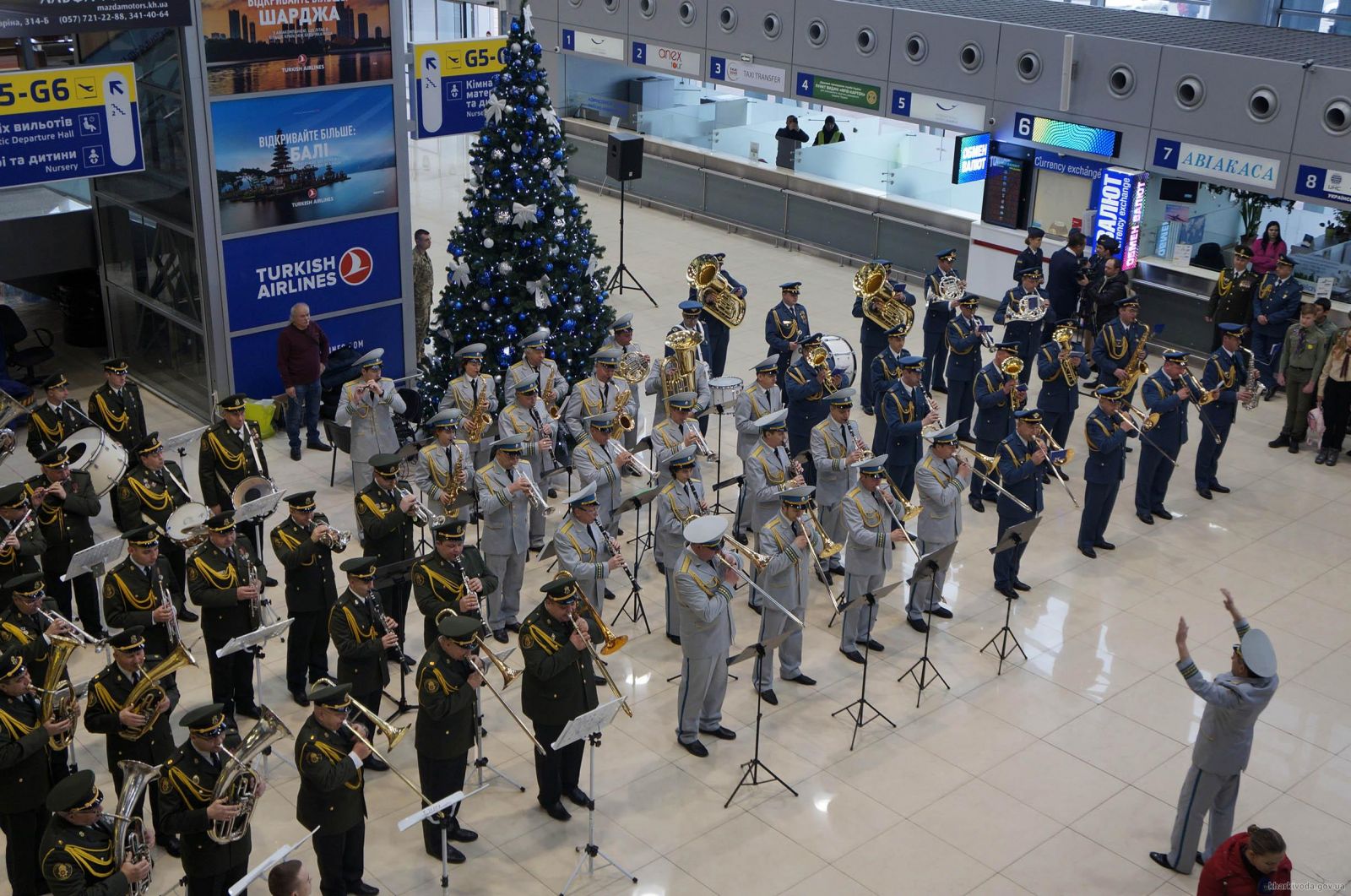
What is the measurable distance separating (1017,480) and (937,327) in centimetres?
484

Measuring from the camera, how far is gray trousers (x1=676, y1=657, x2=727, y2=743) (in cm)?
980

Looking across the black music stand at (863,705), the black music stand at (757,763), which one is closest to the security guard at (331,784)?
the black music stand at (757,763)

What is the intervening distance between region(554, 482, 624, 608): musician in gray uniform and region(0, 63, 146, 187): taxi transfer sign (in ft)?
19.7

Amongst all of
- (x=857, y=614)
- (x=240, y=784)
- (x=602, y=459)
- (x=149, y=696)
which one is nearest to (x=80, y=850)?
(x=240, y=784)

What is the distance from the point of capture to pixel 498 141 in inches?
559

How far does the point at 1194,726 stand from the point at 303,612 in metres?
6.76

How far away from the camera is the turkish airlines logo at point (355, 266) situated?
15633 mm

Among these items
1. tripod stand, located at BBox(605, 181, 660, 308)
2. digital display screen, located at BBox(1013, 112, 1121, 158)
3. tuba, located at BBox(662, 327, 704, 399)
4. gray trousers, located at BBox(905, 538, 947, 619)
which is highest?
digital display screen, located at BBox(1013, 112, 1121, 158)

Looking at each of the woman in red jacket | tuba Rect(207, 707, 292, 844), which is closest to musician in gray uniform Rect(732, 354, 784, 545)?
tuba Rect(207, 707, 292, 844)

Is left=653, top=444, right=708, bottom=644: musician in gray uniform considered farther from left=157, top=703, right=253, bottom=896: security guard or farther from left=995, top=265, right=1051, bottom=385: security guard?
left=995, top=265, right=1051, bottom=385: security guard

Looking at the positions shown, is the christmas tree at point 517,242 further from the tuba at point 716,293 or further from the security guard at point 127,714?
the security guard at point 127,714

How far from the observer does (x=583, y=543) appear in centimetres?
1024

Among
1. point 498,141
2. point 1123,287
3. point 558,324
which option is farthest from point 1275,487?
point 498,141

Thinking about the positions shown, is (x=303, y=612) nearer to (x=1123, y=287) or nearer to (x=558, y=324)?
(x=558, y=324)
